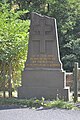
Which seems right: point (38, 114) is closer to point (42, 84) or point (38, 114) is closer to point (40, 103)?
point (40, 103)

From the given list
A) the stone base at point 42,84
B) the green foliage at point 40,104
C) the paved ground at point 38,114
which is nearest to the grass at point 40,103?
the green foliage at point 40,104

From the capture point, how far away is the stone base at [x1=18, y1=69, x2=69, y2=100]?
11.6 m

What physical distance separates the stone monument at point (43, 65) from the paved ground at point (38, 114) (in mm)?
2337

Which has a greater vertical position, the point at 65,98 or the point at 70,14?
the point at 70,14

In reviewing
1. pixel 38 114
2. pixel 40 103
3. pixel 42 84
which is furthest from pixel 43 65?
pixel 38 114

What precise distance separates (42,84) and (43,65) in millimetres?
675

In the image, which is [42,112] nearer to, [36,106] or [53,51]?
[36,106]

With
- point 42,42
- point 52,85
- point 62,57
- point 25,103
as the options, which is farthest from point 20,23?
point 62,57

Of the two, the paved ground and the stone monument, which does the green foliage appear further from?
the stone monument

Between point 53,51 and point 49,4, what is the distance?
39.5ft

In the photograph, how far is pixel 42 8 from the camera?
2327 cm

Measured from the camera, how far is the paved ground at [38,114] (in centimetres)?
824

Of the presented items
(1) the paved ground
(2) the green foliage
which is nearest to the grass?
(2) the green foliage

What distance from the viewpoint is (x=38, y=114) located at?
8.74m
